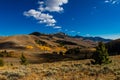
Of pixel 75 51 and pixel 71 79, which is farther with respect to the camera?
pixel 75 51

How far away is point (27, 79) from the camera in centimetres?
1895

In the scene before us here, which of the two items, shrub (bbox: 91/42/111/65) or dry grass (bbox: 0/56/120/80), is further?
shrub (bbox: 91/42/111/65)

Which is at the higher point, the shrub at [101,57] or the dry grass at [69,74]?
the shrub at [101,57]

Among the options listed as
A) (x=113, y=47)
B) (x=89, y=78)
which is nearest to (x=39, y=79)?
(x=89, y=78)

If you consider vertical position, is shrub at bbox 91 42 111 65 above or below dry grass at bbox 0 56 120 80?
above

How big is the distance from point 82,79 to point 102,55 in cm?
2129

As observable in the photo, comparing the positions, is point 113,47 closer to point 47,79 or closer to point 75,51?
point 75,51

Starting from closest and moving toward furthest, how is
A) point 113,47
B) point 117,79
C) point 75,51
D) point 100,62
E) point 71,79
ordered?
1. point 117,79
2. point 71,79
3. point 100,62
4. point 113,47
5. point 75,51

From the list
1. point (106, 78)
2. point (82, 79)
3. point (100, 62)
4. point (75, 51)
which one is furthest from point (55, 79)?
point (75, 51)

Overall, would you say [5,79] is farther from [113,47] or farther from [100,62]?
[113,47]

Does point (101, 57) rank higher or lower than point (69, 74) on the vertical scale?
higher

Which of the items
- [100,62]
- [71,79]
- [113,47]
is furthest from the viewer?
[113,47]

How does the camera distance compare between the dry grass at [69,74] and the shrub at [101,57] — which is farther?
the shrub at [101,57]

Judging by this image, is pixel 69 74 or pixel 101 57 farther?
pixel 101 57
